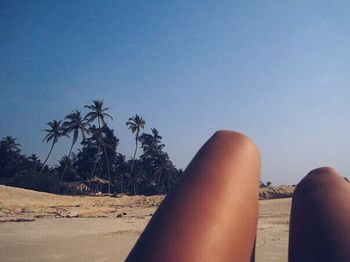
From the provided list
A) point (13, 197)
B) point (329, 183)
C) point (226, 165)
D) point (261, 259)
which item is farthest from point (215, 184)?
point (13, 197)

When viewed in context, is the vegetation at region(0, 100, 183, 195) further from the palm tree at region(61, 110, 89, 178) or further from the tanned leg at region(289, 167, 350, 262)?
the tanned leg at region(289, 167, 350, 262)

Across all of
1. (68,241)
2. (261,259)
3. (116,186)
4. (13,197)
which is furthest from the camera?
(116,186)

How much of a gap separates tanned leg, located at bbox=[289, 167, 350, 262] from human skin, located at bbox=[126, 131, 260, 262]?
0.17 meters

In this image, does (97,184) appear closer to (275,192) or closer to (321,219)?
(275,192)

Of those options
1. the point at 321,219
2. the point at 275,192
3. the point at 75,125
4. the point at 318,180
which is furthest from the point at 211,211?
the point at 75,125

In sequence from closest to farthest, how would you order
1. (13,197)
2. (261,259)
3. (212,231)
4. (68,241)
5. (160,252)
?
(160,252)
(212,231)
(261,259)
(68,241)
(13,197)

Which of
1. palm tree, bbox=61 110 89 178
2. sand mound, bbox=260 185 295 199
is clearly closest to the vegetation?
palm tree, bbox=61 110 89 178

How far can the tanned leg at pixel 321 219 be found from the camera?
3.80 ft

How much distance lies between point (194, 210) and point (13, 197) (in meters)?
20.5

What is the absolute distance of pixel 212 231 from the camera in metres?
1.10

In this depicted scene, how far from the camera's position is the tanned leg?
3.80 ft

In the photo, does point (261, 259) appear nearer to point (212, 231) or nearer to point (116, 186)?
point (212, 231)

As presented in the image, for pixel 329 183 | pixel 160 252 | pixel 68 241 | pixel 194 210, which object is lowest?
pixel 68 241

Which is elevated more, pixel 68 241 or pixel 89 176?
pixel 89 176
